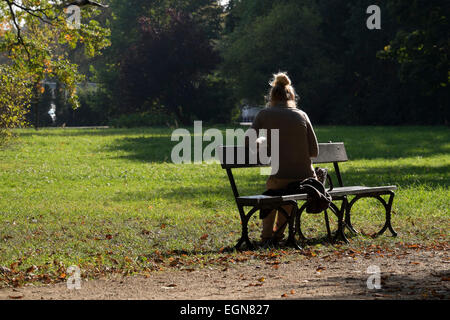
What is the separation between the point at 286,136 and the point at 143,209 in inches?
184

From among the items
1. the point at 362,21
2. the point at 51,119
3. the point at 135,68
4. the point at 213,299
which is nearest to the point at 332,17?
the point at 362,21

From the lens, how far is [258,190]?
16.2 metres

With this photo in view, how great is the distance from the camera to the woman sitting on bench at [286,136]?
29.6ft

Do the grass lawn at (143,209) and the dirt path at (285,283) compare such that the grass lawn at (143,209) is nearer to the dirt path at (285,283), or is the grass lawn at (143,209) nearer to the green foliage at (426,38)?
the dirt path at (285,283)

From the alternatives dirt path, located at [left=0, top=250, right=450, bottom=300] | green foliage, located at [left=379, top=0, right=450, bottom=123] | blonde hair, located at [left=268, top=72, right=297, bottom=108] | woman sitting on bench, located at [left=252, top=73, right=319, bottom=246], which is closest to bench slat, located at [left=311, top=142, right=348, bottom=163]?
woman sitting on bench, located at [left=252, top=73, right=319, bottom=246]

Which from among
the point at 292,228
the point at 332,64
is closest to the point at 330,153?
the point at 292,228

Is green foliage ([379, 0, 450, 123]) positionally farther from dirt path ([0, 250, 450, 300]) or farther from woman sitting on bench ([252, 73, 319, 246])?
dirt path ([0, 250, 450, 300])

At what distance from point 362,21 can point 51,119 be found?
2706cm

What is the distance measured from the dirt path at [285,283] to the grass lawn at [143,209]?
2.11 ft

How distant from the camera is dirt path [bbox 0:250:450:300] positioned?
634 centimetres

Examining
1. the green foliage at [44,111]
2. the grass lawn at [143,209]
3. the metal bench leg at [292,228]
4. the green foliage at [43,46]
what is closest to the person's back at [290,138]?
the metal bench leg at [292,228]

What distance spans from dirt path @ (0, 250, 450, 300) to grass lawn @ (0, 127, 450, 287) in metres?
0.64

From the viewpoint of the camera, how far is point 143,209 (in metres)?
13.1
